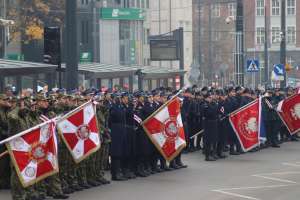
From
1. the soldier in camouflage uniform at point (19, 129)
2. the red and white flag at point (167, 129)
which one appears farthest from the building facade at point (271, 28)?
the soldier in camouflage uniform at point (19, 129)

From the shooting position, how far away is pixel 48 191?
15250mm

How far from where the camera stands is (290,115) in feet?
86.4

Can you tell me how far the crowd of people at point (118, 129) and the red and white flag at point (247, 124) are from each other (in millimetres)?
290

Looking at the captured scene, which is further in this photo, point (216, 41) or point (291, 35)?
point (291, 35)

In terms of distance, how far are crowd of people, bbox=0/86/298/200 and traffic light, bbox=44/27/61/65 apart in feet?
11.9

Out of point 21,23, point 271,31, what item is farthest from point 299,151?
point 271,31

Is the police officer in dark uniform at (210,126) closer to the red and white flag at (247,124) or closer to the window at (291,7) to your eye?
the red and white flag at (247,124)

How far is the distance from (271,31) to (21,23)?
164ft

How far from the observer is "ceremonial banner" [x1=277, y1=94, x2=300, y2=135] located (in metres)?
26.3

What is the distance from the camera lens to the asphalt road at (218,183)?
15.3m

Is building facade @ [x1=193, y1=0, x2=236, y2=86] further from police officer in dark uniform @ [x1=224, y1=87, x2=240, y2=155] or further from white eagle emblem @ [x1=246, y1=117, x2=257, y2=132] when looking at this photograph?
white eagle emblem @ [x1=246, y1=117, x2=257, y2=132]

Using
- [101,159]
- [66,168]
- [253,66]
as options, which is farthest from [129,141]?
[253,66]

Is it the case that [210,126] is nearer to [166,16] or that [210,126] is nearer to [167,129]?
[167,129]

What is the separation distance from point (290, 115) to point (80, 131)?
1168 cm
